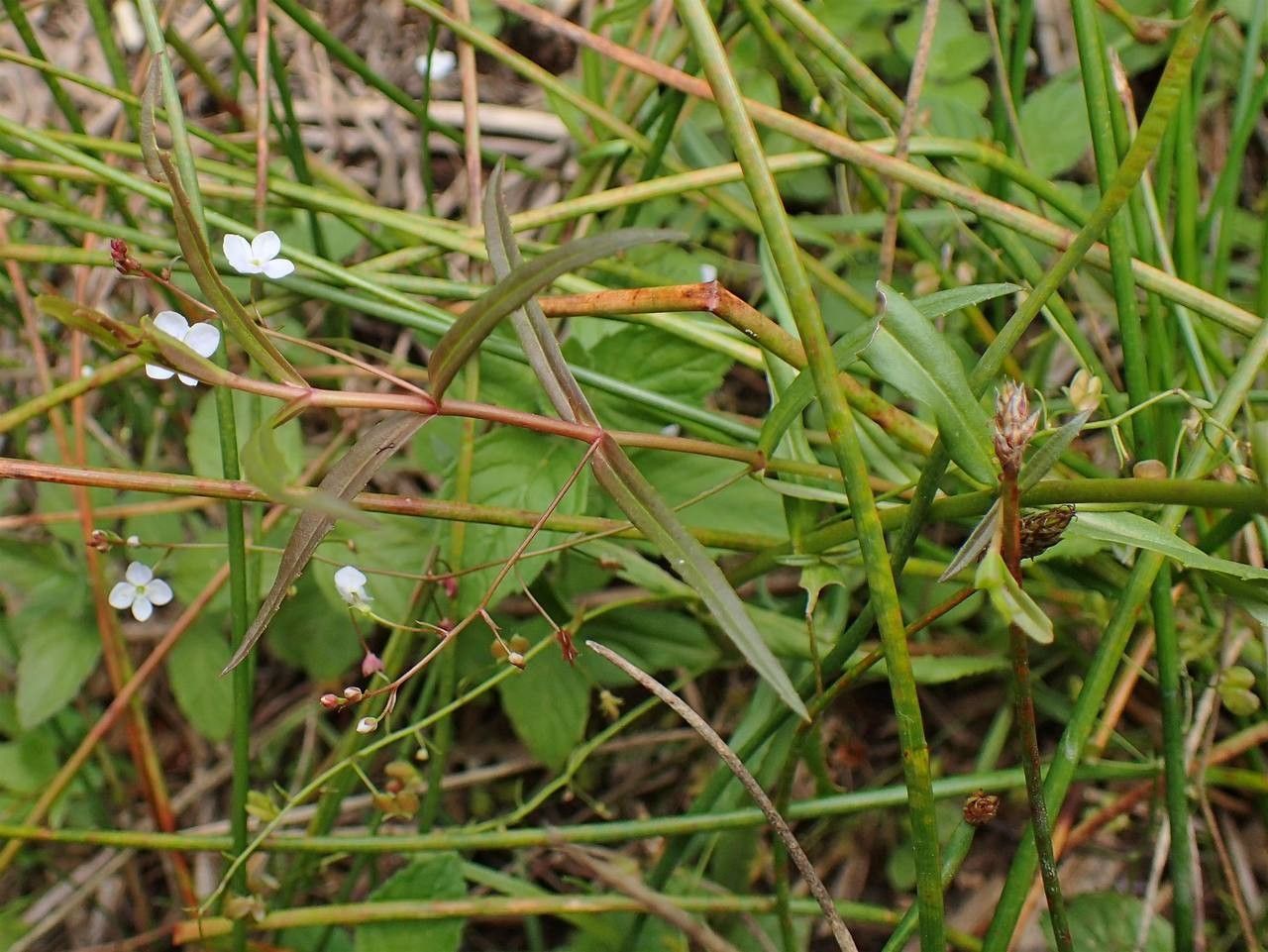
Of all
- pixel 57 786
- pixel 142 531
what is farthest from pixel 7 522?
pixel 57 786

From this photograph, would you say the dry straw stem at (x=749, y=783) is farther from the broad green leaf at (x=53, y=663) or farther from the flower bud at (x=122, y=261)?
the broad green leaf at (x=53, y=663)

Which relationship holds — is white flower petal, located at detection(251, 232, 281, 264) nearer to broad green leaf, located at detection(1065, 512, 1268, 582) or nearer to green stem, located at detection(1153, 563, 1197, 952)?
broad green leaf, located at detection(1065, 512, 1268, 582)

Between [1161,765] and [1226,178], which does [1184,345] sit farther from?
[1161,765]

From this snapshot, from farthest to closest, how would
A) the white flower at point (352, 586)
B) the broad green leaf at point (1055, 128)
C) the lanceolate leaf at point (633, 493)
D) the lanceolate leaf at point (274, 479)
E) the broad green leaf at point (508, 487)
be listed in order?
the broad green leaf at point (1055, 128) → the broad green leaf at point (508, 487) → the white flower at point (352, 586) → the lanceolate leaf at point (633, 493) → the lanceolate leaf at point (274, 479)

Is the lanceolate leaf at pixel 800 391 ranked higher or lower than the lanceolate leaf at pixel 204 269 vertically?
lower

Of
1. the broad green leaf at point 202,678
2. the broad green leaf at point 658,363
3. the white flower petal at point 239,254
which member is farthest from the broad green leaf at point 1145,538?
the broad green leaf at point 202,678

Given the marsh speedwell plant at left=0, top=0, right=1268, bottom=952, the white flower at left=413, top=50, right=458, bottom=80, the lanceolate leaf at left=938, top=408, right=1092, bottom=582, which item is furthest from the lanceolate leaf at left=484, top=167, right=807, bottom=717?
the white flower at left=413, top=50, right=458, bottom=80
